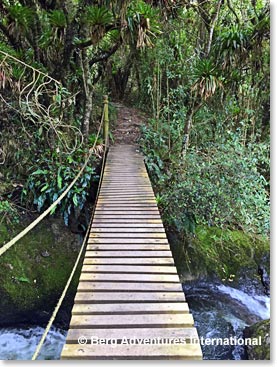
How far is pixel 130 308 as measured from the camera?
5.99 ft

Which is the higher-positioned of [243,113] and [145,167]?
[243,113]

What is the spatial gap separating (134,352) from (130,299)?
0.41 metres

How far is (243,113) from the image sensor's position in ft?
19.9

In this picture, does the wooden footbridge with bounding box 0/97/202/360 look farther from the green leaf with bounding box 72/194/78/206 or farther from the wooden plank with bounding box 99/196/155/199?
the green leaf with bounding box 72/194/78/206

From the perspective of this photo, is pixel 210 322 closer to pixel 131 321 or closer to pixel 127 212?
pixel 127 212

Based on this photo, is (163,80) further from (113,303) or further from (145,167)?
(113,303)

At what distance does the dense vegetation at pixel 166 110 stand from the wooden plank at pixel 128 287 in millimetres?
2415

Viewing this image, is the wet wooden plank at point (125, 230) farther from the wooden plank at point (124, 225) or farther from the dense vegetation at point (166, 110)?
the dense vegetation at point (166, 110)

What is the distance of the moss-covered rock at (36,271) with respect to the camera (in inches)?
159

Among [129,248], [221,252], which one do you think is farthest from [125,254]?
[221,252]

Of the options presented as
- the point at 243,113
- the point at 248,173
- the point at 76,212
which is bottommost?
the point at 76,212

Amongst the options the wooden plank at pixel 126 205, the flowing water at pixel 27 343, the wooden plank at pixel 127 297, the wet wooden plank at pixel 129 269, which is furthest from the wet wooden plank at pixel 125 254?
the flowing water at pixel 27 343

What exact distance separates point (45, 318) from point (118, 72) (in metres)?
7.15

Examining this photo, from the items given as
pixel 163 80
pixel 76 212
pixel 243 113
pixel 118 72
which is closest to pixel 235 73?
pixel 243 113
